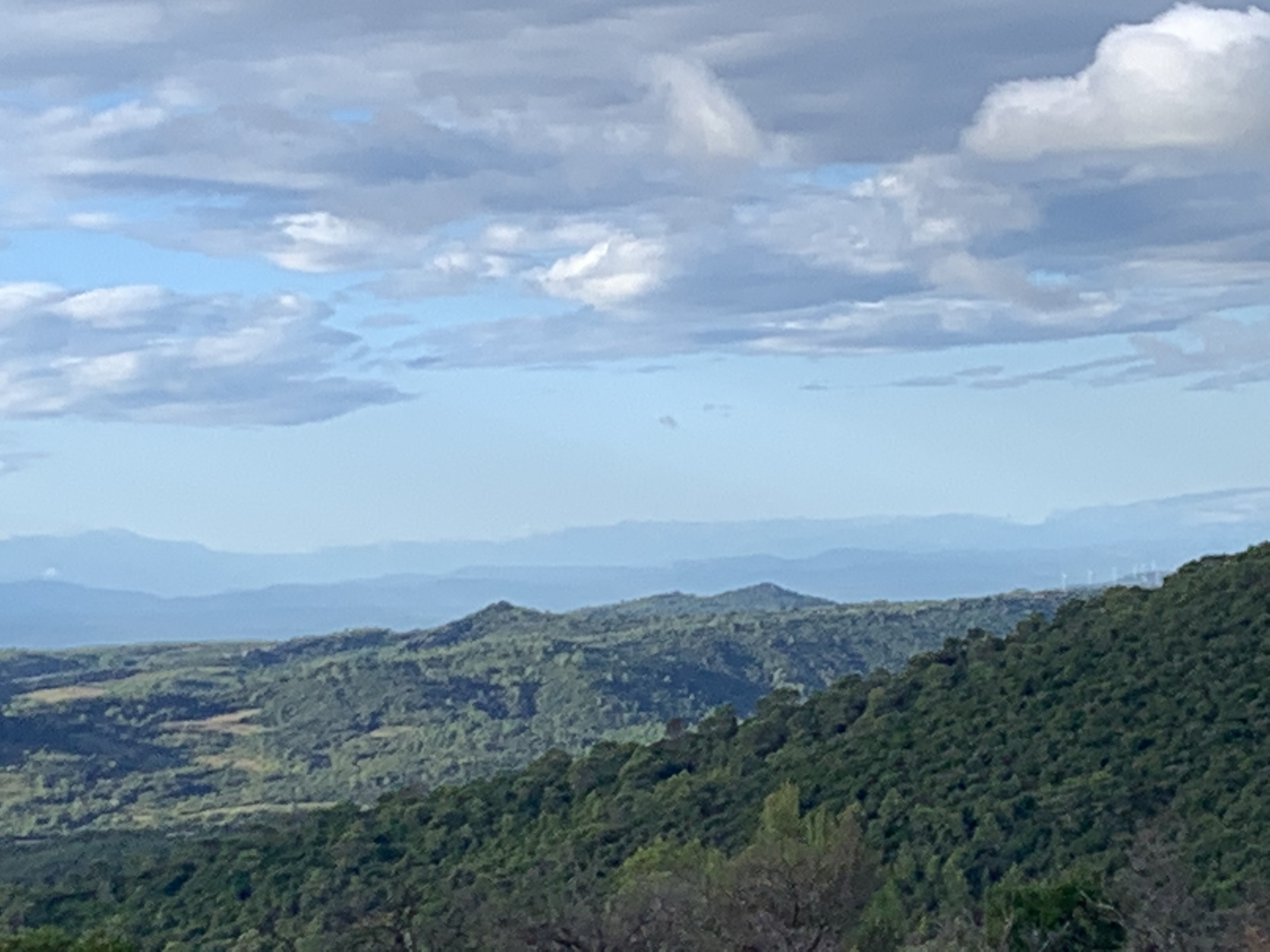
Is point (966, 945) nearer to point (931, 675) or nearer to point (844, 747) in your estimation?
point (844, 747)

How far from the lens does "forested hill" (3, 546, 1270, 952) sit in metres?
48.9

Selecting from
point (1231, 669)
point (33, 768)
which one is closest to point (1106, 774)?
point (1231, 669)

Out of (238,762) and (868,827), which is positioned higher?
(868,827)

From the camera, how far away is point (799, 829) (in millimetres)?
62750

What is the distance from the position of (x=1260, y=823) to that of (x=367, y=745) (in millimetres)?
143441

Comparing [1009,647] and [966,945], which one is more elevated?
[1009,647]

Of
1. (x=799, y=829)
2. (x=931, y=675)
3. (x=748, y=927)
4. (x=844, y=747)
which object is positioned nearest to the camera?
(x=748, y=927)

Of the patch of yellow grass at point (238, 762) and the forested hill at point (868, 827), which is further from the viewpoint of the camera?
the patch of yellow grass at point (238, 762)

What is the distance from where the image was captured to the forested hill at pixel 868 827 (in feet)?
161

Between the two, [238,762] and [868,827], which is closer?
[868,827]

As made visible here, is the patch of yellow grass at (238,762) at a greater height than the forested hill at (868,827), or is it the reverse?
the forested hill at (868,827)

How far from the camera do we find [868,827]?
65375 mm

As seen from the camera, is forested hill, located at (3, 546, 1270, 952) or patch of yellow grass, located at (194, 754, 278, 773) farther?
patch of yellow grass, located at (194, 754, 278, 773)

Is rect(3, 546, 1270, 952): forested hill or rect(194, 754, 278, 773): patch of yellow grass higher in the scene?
rect(3, 546, 1270, 952): forested hill
